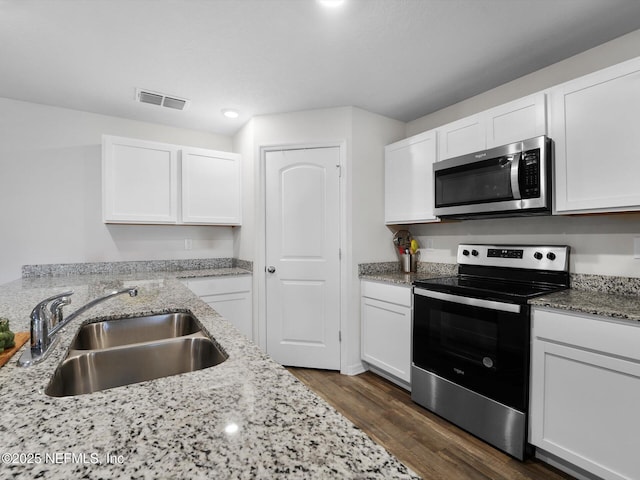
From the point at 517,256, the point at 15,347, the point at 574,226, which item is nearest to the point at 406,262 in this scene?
the point at 517,256

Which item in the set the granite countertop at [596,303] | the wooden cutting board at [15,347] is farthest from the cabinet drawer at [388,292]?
the wooden cutting board at [15,347]

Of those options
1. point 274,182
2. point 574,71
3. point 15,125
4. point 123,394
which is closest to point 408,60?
point 574,71

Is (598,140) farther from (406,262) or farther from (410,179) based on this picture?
(406,262)

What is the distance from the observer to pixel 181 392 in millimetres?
700

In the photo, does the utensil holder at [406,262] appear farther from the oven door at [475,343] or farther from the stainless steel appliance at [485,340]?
the oven door at [475,343]

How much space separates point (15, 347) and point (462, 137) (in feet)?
8.81

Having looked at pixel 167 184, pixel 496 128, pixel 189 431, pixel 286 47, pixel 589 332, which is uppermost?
pixel 286 47

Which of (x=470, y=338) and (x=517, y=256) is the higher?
(x=517, y=256)

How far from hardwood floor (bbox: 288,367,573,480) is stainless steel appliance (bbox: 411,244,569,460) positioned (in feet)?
0.23

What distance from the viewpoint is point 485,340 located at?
186cm

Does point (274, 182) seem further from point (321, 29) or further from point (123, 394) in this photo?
point (123, 394)

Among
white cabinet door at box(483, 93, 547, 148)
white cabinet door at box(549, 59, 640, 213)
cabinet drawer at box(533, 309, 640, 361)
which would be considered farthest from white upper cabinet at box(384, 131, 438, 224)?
cabinet drawer at box(533, 309, 640, 361)

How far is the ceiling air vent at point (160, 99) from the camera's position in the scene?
103 inches

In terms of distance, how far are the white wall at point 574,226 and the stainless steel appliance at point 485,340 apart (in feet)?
0.35
